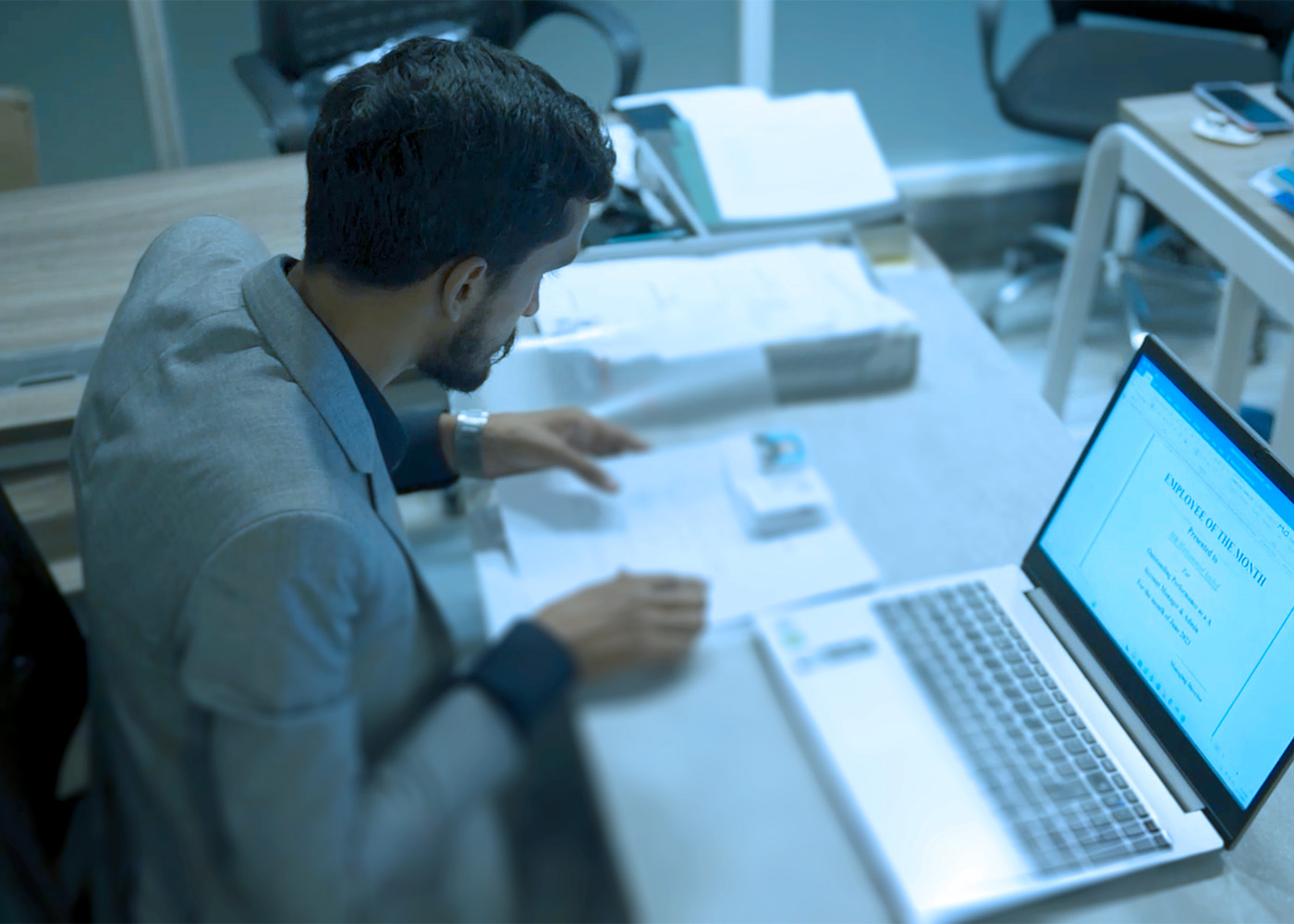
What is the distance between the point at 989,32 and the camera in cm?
210

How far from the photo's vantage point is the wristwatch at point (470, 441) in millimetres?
724

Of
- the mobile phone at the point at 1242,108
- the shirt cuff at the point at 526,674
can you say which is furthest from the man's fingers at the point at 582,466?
the mobile phone at the point at 1242,108

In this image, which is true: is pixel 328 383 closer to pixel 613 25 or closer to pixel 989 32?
pixel 613 25

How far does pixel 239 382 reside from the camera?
23.8 inches

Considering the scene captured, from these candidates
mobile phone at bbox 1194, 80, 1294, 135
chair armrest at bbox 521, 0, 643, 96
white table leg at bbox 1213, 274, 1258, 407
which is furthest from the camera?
white table leg at bbox 1213, 274, 1258, 407

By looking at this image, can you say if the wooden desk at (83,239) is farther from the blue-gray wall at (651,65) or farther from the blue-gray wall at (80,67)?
the blue-gray wall at (80,67)

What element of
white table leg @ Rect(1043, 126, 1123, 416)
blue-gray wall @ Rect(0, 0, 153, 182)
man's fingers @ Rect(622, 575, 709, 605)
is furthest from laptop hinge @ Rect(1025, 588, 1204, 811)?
blue-gray wall @ Rect(0, 0, 153, 182)

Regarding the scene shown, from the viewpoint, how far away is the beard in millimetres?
593

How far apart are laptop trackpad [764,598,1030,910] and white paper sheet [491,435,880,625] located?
27mm

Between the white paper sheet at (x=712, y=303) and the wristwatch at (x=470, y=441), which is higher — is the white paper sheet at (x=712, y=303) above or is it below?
above

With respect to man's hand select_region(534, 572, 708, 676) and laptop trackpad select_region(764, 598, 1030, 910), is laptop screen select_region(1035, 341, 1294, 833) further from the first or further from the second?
man's hand select_region(534, 572, 708, 676)

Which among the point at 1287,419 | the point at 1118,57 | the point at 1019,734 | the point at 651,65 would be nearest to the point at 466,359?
the point at 1019,734

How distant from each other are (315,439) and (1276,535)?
19.2 inches

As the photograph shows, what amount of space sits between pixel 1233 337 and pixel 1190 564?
1.03 meters
